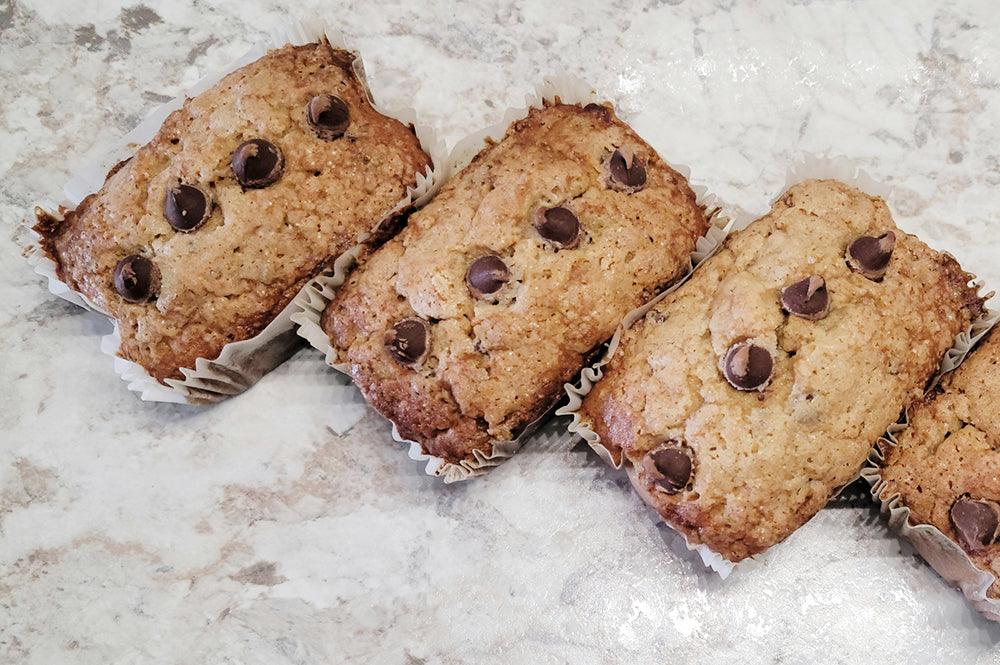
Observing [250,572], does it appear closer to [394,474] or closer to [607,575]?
[394,474]

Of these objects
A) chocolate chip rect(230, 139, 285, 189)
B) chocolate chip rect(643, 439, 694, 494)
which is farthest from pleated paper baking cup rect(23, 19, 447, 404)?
chocolate chip rect(643, 439, 694, 494)

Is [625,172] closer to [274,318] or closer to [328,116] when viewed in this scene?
[328,116]

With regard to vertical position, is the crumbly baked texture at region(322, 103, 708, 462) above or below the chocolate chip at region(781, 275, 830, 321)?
below

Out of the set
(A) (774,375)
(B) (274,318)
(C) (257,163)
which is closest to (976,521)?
(A) (774,375)

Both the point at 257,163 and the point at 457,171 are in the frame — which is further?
the point at 457,171

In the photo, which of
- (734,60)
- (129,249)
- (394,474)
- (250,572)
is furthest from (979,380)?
(129,249)

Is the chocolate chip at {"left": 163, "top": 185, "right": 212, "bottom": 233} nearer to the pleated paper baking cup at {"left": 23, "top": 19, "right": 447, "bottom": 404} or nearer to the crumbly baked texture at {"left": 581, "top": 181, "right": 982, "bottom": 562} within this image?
the pleated paper baking cup at {"left": 23, "top": 19, "right": 447, "bottom": 404}
